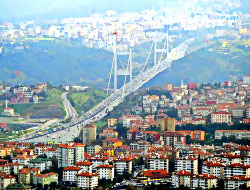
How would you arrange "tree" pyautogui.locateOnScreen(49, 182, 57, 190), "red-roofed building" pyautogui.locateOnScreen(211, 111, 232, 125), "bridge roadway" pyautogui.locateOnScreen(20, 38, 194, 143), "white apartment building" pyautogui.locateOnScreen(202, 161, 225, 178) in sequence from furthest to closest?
1. "red-roofed building" pyautogui.locateOnScreen(211, 111, 232, 125)
2. "bridge roadway" pyautogui.locateOnScreen(20, 38, 194, 143)
3. "white apartment building" pyautogui.locateOnScreen(202, 161, 225, 178)
4. "tree" pyautogui.locateOnScreen(49, 182, 57, 190)

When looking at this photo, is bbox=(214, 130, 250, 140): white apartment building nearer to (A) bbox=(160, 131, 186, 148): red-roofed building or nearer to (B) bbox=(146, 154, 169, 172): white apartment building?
(A) bbox=(160, 131, 186, 148): red-roofed building

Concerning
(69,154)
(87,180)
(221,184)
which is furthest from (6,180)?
(221,184)

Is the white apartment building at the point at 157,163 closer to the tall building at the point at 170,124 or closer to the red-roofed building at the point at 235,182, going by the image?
the red-roofed building at the point at 235,182

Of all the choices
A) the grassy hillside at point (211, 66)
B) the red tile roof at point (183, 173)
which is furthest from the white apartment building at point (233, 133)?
the grassy hillside at point (211, 66)

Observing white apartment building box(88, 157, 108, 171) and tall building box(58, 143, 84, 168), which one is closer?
white apartment building box(88, 157, 108, 171)

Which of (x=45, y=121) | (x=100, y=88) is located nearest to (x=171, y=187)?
(x=45, y=121)

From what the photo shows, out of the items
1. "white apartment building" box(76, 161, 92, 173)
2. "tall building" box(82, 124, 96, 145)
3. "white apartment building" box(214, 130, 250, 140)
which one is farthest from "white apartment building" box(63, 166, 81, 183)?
"white apartment building" box(214, 130, 250, 140)
